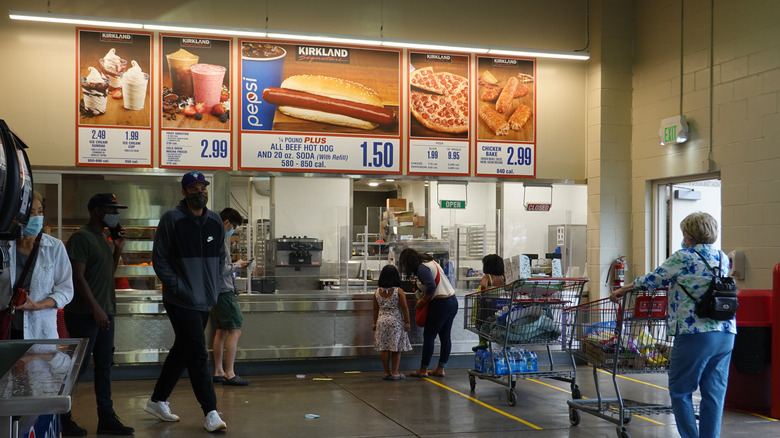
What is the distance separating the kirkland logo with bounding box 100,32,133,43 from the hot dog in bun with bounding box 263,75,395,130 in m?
1.51

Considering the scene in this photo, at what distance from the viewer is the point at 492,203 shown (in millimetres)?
9711

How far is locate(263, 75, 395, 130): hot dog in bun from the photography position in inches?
325

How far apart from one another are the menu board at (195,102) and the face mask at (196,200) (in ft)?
9.27

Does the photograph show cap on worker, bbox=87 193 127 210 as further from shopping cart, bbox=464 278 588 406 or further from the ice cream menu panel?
shopping cart, bbox=464 278 588 406

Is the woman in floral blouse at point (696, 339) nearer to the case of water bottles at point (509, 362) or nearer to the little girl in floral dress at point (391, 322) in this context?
the case of water bottles at point (509, 362)

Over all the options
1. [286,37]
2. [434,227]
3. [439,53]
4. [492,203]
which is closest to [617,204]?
[492,203]

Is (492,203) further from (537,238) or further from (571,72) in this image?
(571,72)

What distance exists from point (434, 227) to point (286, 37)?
109 inches

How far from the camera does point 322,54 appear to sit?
8.36 metres

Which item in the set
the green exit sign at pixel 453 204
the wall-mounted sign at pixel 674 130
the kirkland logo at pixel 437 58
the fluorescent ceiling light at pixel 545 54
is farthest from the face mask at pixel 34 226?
the wall-mounted sign at pixel 674 130

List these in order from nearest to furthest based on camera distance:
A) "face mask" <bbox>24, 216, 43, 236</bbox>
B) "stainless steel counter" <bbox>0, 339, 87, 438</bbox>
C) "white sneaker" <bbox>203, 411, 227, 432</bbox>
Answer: "stainless steel counter" <bbox>0, 339, 87, 438</bbox> < "face mask" <bbox>24, 216, 43, 236</bbox> < "white sneaker" <bbox>203, 411, 227, 432</bbox>

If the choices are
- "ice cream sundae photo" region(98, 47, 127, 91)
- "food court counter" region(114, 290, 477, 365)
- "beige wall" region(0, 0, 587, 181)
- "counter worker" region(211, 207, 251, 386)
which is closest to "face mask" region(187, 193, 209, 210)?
"counter worker" region(211, 207, 251, 386)

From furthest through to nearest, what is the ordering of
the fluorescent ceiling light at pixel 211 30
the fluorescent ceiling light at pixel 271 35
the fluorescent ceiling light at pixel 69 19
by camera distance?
1. the fluorescent ceiling light at pixel 211 30
2. the fluorescent ceiling light at pixel 271 35
3. the fluorescent ceiling light at pixel 69 19

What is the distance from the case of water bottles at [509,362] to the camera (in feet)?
22.7
